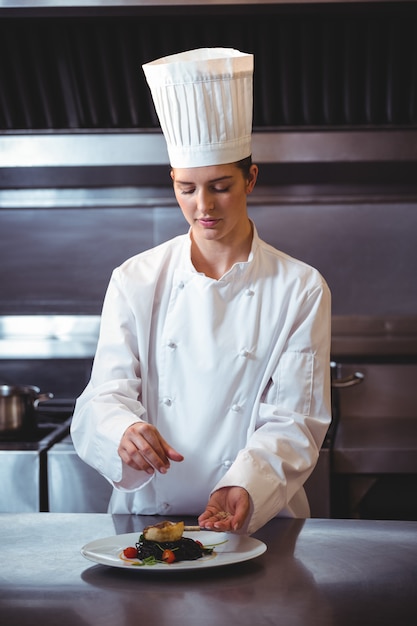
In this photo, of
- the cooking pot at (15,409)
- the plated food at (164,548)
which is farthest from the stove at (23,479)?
the plated food at (164,548)

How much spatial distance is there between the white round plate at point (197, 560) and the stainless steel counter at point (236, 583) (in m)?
0.02

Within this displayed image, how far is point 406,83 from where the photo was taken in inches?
119

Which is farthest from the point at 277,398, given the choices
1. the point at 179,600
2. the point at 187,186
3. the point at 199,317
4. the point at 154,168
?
the point at 154,168

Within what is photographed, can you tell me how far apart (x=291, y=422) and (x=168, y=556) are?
1.60 ft

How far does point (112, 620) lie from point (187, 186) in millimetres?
955

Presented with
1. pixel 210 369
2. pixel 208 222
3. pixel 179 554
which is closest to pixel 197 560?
pixel 179 554

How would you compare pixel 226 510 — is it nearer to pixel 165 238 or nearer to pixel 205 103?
pixel 205 103

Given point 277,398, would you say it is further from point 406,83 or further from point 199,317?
point 406,83

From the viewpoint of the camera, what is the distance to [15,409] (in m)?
2.77

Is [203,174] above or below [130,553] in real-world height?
above

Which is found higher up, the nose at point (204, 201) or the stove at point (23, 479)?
the nose at point (204, 201)

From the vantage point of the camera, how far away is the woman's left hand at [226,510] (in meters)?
1.47

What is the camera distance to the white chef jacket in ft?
6.04

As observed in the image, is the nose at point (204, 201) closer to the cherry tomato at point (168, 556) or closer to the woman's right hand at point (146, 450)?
the woman's right hand at point (146, 450)
